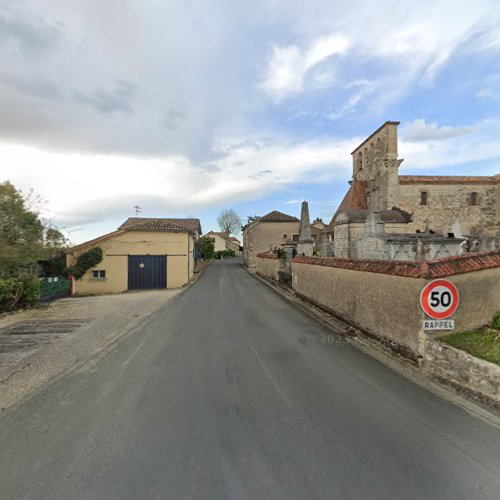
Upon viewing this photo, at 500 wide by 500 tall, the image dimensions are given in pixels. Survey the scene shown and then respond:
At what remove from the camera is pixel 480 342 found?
468 centimetres

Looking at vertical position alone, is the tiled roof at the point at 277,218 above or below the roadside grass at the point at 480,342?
above

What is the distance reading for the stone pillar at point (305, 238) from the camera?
1652cm

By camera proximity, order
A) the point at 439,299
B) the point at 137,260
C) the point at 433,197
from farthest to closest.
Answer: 1. the point at 433,197
2. the point at 137,260
3. the point at 439,299

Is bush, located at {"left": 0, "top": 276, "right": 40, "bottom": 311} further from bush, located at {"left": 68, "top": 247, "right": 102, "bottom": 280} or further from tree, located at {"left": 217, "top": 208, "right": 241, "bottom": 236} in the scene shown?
tree, located at {"left": 217, "top": 208, "right": 241, "bottom": 236}

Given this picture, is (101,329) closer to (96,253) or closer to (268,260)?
(96,253)

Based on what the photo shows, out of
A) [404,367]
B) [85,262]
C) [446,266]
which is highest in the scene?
[446,266]

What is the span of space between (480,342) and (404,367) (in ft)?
4.37

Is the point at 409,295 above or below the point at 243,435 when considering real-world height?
above

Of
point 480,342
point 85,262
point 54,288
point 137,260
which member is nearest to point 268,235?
point 137,260

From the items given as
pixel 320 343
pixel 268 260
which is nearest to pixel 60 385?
pixel 320 343

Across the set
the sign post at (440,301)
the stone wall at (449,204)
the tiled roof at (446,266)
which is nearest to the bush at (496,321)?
the tiled roof at (446,266)

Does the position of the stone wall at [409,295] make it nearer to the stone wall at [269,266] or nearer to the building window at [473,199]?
the stone wall at [269,266]

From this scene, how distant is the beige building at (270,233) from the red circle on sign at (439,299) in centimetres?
2940

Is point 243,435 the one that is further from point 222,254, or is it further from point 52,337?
point 222,254
